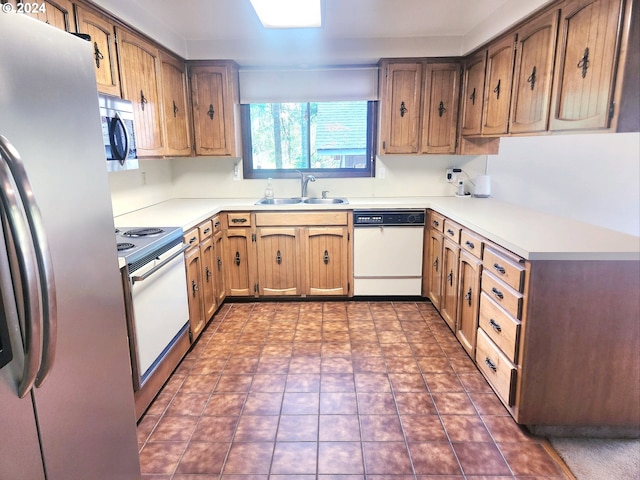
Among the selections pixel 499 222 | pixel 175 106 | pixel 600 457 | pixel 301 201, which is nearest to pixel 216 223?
pixel 301 201

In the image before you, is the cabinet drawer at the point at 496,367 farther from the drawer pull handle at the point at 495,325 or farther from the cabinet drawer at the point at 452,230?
the cabinet drawer at the point at 452,230

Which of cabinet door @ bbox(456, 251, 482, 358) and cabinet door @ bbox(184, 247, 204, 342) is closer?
cabinet door @ bbox(456, 251, 482, 358)

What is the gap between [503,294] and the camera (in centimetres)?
215

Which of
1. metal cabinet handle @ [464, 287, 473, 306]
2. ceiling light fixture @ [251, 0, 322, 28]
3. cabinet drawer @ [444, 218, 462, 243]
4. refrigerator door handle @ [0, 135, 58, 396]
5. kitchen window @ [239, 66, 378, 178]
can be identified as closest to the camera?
refrigerator door handle @ [0, 135, 58, 396]

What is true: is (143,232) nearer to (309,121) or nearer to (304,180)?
(304,180)

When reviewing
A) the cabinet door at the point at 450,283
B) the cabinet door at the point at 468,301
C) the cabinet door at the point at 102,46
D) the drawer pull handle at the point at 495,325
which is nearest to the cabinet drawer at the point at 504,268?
the cabinet door at the point at 468,301

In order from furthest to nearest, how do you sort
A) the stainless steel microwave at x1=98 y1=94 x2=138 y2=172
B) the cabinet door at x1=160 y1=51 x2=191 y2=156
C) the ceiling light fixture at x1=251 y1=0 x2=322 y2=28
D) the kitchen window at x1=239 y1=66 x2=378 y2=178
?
1. the kitchen window at x1=239 y1=66 x2=378 y2=178
2. the cabinet door at x1=160 y1=51 x2=191 y2=156
3. the ceiling light fixture at x1=251 y1=0 x2=322 y2=28
4. the stainless steel microwave at x1=98 y1=94 x2=138 y2=172

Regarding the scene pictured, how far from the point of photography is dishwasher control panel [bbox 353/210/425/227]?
3600 millimetres

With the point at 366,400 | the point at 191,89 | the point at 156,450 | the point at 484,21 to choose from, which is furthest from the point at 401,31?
the point at 156,450

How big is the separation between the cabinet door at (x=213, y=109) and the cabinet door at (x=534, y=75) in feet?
7.55

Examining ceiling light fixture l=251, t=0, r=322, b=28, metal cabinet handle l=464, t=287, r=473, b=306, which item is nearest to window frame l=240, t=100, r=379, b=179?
ceiling light fixture l=251, t=0, r=322, b=28

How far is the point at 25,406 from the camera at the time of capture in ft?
3.06

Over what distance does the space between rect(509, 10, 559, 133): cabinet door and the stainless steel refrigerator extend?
7.54 feet

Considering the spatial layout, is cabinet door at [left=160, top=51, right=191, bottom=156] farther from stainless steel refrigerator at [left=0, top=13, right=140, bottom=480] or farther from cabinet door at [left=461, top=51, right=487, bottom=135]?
cabinet door at [left=461, top=51, right=487, bottom=135]
